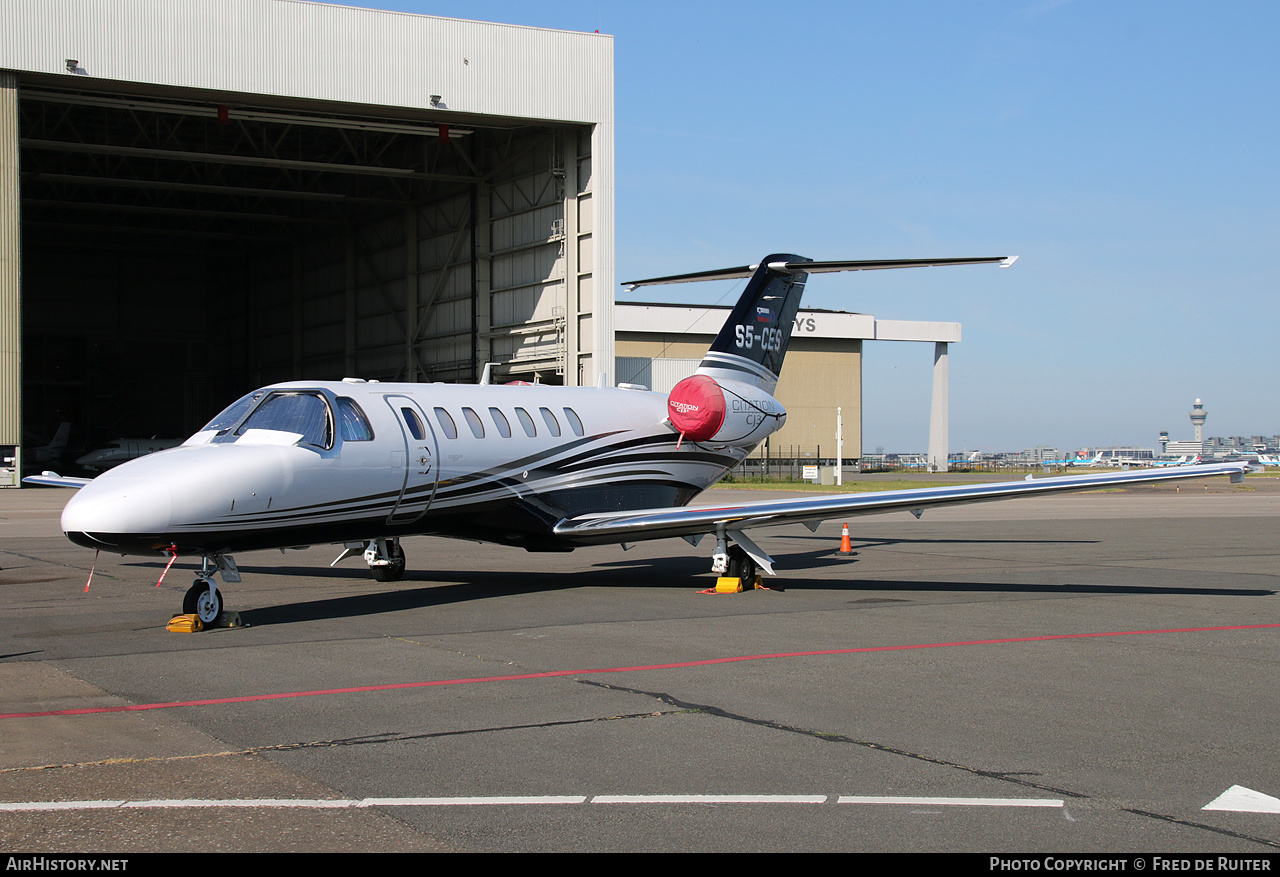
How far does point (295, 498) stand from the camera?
1201 centimetres

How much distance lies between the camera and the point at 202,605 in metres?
11.4

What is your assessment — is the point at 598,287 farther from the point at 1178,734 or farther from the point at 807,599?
the point at 1178,734

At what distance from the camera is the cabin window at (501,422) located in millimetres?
15258

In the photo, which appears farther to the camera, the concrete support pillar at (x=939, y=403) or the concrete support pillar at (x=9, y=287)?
the concrete support pillar at (x=939, y=403)

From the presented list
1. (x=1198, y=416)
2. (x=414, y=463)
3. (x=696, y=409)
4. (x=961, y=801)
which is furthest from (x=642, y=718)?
(x=1198, y=416)

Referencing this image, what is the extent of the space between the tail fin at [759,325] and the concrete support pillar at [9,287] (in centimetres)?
2581

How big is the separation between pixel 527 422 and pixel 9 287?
89.8ft

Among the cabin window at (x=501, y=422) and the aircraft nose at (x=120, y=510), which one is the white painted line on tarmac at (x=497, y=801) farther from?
the cabin window at (x=501, y=422)

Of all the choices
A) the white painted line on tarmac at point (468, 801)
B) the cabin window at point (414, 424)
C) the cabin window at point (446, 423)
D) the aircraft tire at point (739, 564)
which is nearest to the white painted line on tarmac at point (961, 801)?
the white painted line on tarmac at point (468, 801)

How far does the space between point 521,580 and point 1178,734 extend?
10815 mm

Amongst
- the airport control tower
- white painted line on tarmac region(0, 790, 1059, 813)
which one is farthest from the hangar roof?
the airport control tower

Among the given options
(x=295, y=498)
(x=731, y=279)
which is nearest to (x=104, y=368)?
(x=731, y=279)

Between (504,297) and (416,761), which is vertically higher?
(504,297)

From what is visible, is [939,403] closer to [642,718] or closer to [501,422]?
[501,422]
